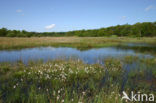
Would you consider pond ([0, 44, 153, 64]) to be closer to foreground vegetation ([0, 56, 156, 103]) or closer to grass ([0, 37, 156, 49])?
foreground vegetation ([0, 56, 156, 103])

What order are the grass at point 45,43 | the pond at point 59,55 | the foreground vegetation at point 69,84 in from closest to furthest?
the foreground vegetation at point 69,84
the pond at point 59,55
the grass at point 45,43

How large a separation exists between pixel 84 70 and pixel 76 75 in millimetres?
829

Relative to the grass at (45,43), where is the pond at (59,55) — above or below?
below

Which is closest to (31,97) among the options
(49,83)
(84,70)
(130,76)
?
(49,83)

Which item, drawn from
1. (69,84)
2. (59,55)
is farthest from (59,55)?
(69,84)

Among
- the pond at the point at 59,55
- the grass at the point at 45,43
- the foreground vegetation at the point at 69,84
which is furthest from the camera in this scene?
the grass at the point at 45,43

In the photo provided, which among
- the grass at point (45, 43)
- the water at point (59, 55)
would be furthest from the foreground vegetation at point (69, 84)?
the grass at point (45, 43)

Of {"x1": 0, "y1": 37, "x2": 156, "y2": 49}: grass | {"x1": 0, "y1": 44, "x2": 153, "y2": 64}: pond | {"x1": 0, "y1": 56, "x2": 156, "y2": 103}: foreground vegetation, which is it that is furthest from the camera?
{"x1": 0, "y1": 37, "x2": 156, "y2": 49}: grass

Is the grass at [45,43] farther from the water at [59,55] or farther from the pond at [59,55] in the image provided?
the water at [59,55]

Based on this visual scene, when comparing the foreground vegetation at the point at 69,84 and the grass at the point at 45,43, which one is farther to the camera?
the grass at the point at 45,43

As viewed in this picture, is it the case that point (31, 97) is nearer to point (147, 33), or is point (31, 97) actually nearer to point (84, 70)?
point (84, 70)

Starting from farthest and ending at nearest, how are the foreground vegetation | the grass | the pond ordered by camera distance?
the grass → the pond → the foreground vegetation

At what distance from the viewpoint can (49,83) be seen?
641cm

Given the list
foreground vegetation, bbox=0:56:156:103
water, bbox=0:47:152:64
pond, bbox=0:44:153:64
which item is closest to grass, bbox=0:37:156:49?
pond, bbox=0:44:153:64
